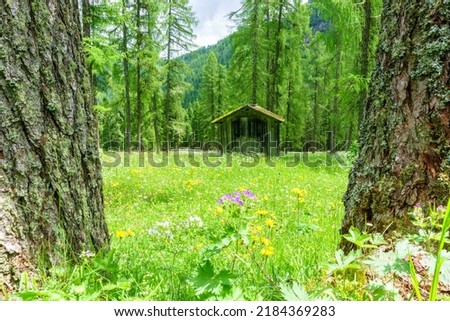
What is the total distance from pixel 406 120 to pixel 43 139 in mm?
2100

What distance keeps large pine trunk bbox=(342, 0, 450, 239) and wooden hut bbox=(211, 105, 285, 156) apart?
24591 mm

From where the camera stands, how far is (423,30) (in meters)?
2.11

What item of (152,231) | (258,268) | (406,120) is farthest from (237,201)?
(152,231)

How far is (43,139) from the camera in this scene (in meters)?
2.09

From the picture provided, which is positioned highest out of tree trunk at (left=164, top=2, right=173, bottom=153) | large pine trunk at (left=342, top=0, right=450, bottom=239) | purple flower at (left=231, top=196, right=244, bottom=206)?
tree trunk at (left=164, top=2, right=173, bottom=153)

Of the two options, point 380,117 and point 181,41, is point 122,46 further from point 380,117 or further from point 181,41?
point 380,117

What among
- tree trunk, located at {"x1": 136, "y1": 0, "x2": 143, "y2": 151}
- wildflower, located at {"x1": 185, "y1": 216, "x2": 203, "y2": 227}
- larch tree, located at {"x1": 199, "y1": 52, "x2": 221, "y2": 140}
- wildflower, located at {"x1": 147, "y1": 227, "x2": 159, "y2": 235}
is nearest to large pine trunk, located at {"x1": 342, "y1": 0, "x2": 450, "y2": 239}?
wildflower, located at {"x1": 147, "y1": 227, "x2": 159, "y2": 235}

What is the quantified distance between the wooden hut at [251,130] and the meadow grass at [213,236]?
1577 centimetres

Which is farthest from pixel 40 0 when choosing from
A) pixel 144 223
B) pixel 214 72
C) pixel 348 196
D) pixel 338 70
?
pixel 214 72

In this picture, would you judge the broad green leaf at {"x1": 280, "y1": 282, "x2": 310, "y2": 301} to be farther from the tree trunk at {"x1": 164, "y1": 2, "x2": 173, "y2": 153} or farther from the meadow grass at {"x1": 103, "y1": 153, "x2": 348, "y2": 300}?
the tree trunk at {"x1": 164, "y1": 2, "x2": 173, "y2": 153}

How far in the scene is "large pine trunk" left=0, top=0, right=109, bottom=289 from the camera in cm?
197

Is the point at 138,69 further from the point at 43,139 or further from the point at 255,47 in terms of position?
the point at 43,139

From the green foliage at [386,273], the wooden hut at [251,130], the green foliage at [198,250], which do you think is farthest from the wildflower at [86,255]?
the wooden hut at [251,130]

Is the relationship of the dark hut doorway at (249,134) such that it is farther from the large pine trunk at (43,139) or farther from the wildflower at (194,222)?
the large pine trunk at (43,139)
